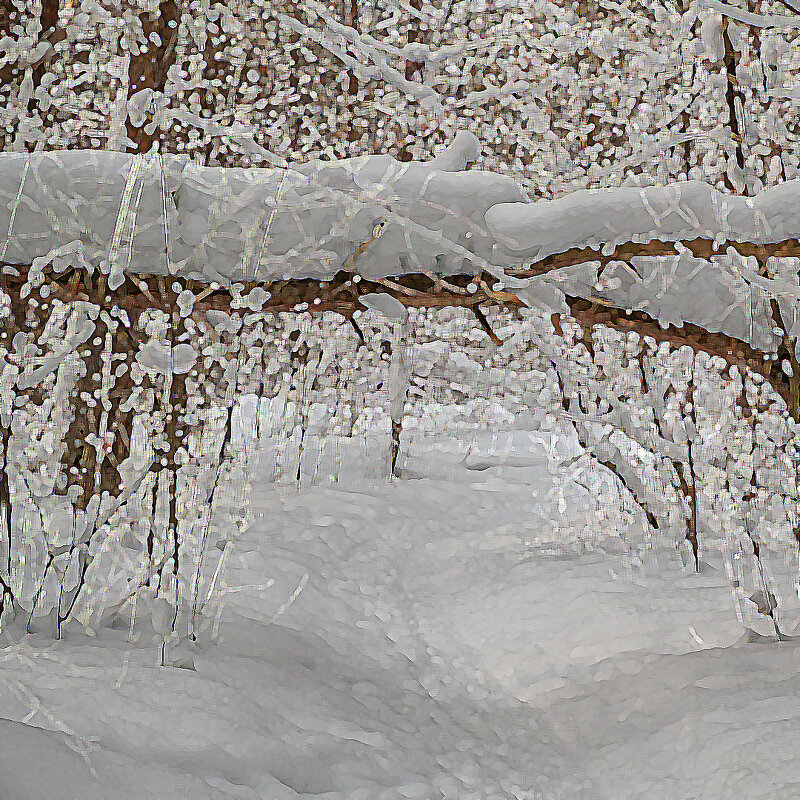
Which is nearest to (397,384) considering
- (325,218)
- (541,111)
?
(541,111)

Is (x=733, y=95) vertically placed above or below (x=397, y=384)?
above

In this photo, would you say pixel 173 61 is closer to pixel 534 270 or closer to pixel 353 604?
pixel 534 270

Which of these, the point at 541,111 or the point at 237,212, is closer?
the point at 237,212

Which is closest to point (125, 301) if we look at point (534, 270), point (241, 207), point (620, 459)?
point (241, 207)

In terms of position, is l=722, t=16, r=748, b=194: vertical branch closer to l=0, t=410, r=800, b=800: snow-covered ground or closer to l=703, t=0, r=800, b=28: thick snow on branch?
l=703, t=0, r=800, b=28: thick snow on branch

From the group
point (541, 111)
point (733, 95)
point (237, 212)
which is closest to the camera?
point (237, 212)

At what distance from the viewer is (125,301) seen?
2064mm

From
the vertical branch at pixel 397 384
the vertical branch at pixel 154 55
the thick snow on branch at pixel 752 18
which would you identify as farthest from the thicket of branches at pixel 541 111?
the vertical branch at pixel 397 384

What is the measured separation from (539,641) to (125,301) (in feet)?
5.47

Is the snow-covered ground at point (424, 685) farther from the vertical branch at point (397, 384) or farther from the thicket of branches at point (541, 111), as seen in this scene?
the vertical branch at point (397, 384)

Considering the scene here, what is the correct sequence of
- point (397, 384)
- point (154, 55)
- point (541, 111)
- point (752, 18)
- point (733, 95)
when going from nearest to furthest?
point (752, 18)
point (154, 55)
point (733, 95)
point (541, 111)
point (397, 384)

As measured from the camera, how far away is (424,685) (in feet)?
6.44

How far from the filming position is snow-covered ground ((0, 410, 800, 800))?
1427mm

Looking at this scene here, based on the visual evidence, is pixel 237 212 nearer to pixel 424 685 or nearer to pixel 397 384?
pixel 424 685
